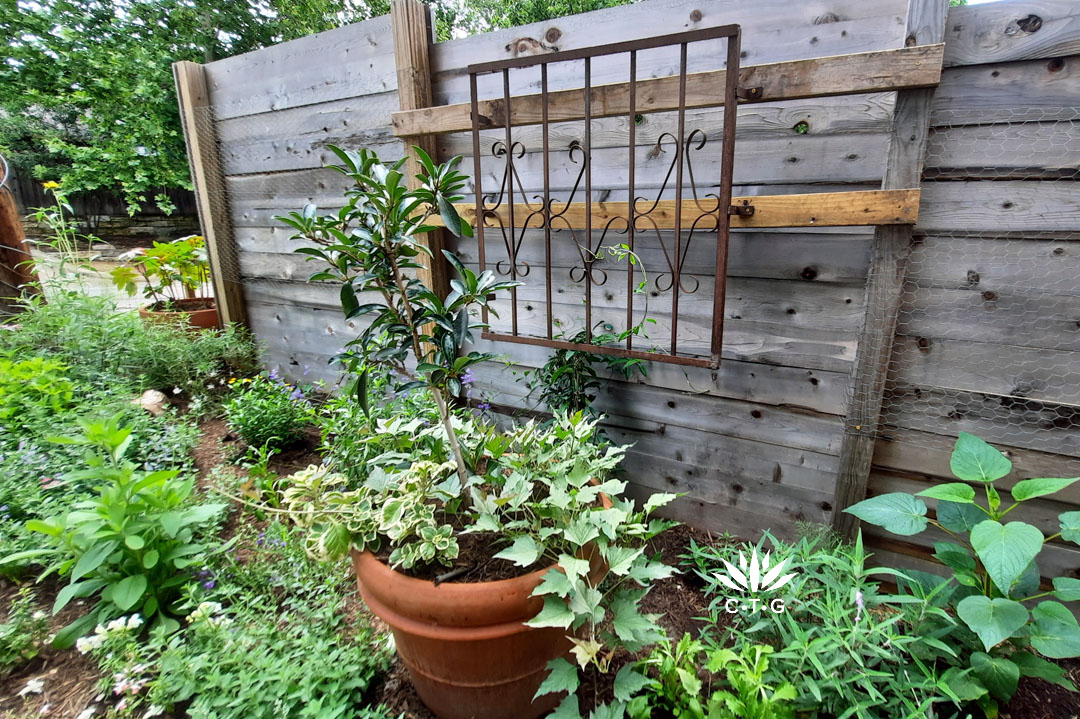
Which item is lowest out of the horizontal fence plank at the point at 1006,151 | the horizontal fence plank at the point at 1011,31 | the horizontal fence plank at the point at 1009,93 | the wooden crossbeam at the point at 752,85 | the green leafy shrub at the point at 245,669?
the green leafy shrub at the point at 245,669

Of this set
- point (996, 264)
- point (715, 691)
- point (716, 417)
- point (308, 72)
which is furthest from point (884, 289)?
point (308, 72)

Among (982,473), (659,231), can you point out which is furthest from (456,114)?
(982,473)

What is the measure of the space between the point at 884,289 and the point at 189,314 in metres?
3.39

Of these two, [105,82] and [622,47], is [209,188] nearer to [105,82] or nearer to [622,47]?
[622,47]

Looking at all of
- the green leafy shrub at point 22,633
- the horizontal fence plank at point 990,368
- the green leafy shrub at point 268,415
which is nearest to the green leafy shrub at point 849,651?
the horizontal fence plank at point 990,368

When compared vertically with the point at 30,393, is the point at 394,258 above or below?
above

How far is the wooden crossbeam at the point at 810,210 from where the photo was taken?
1.26m

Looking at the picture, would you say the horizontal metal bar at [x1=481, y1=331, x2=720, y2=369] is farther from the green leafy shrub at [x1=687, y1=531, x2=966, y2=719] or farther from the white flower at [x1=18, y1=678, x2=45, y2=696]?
the white flower at [x1=18, y1=678, x2=45, y2=696]

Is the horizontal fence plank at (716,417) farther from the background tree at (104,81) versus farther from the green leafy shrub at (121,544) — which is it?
the background tree at (104,81)

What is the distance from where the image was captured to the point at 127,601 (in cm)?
124

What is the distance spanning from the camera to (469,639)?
103 cm

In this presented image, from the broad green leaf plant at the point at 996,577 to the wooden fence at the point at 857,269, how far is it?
33 cm

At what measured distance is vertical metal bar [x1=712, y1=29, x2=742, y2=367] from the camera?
51.1 inches

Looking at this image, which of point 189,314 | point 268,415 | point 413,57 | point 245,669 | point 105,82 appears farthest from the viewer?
point 105,82
